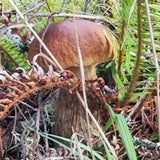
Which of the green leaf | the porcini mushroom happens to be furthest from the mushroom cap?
the green leaf

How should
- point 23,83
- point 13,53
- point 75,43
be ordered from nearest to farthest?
point 23,83 < point 75,43 < point 13,53

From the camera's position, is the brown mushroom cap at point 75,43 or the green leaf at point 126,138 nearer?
the green leaf at point 126,138

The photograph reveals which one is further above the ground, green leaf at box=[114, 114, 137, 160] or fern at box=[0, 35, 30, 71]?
fern at box=[0, 35, 30, 71]

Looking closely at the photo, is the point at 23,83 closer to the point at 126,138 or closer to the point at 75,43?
the point at 75,43

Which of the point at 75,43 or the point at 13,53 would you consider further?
the point at 13,53

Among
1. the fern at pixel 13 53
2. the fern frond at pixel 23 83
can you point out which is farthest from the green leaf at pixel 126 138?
the fern at pixel 13 53

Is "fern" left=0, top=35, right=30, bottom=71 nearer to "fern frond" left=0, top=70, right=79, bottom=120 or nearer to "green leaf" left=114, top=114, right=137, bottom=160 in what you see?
"fern frond" left=0, top=70, right=79, bottom=120

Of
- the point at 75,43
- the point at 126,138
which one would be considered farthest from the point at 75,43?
the point at 126,138

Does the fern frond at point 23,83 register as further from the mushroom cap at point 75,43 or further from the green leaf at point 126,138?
the green leaf at point 126,138
